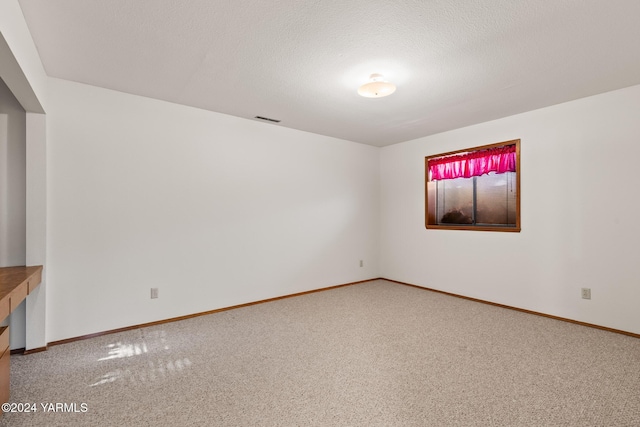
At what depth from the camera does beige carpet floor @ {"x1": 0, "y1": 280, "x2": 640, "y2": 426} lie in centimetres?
180

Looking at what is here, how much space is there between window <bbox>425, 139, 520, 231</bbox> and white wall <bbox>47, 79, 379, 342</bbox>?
1.58m

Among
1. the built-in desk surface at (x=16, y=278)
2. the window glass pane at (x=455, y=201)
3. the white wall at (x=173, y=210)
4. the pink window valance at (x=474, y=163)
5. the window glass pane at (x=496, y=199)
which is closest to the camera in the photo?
the built-in desk surface at (x=16, y=278)

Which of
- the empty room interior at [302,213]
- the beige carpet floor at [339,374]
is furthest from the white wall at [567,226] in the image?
the beige carpet floor at [339,374]

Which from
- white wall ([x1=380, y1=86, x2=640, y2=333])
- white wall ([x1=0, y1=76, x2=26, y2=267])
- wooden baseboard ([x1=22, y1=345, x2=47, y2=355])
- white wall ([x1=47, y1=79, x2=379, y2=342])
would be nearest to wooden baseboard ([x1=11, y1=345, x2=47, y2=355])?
wooden baseboard ([x1=22, y1=345, x2=47, y2=355])

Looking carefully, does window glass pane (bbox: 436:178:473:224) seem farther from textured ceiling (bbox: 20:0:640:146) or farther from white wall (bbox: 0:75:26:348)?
white wall (bbox: 0:75:26:348)

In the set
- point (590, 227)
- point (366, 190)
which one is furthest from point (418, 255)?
point (590, 227)

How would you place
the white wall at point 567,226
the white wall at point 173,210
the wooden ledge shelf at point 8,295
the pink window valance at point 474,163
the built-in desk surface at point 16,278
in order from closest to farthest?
1. the wooden ledge shelf at point 8,295
2. the built-in desk surface at point 16,278
3. the white wall at point 173,210
4. the white wall at point 567,226
5. the pink window valance at point 474,163

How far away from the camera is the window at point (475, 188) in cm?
396

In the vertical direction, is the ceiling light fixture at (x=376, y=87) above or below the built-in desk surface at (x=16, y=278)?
above

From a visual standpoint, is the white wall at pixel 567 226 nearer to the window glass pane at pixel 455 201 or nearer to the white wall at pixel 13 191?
the window glass pane at pixel 455 201

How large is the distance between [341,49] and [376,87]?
51cm

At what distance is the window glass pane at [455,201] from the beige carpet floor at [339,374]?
1628mm

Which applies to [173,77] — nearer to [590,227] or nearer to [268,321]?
[268,321]

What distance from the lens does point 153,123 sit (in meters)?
3.32
